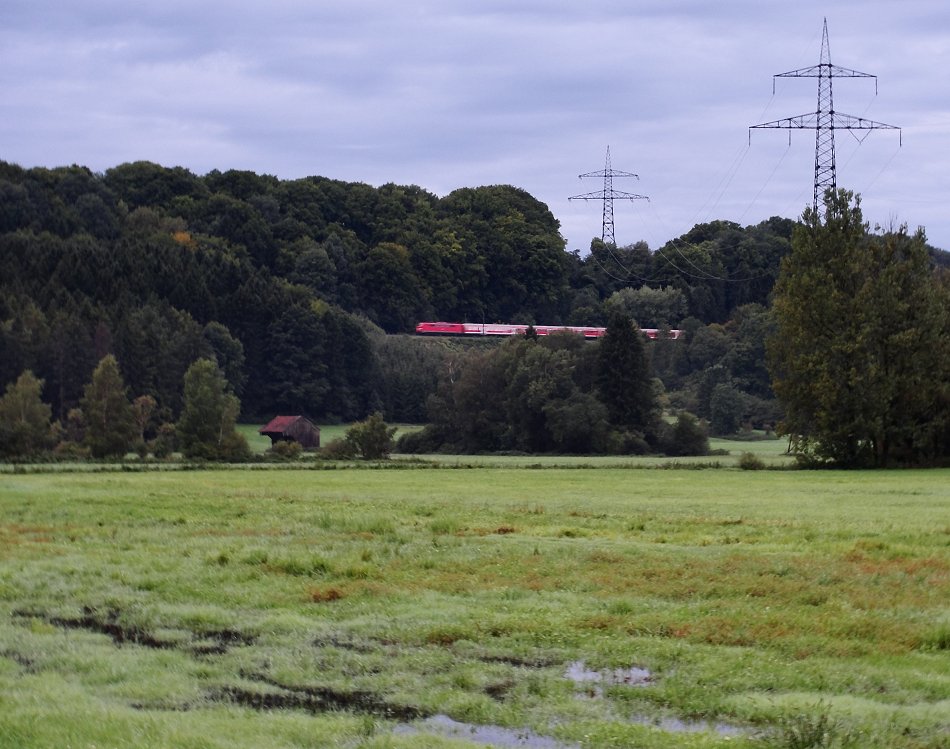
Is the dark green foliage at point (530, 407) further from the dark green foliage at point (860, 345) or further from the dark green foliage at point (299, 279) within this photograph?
the dark green foliage at point (860, 345)

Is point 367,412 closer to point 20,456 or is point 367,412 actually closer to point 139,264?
point 139,264

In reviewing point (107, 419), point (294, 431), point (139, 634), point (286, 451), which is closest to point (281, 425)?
point (294, 431)

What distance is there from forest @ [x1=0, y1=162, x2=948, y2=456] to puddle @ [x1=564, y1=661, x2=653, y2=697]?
75.8 meters

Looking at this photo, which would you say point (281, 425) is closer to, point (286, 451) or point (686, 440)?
point (286, 451)

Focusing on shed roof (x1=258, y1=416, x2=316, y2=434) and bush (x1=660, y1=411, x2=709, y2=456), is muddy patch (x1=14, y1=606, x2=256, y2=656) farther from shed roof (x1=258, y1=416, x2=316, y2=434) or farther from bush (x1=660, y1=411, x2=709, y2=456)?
shed roof (x1=258, y1=416, x2=316, y2=434)

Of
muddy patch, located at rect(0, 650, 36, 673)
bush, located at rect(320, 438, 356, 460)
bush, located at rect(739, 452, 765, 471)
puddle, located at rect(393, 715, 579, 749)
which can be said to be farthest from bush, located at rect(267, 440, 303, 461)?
puddle, located at rect(393, 715, 579, 749)


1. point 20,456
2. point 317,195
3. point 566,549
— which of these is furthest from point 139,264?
point 566,549

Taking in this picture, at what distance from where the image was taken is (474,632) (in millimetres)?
13391

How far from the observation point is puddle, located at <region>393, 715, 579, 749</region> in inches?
376

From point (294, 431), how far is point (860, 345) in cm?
4963

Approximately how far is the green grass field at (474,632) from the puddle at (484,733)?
0.12 ft

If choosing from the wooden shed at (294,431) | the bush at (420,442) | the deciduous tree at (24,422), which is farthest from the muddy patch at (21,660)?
the wooden shed at (294,431)

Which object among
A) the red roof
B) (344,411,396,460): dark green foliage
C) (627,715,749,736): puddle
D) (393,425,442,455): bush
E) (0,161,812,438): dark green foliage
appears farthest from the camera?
(0,161,812,438): dark green foliage

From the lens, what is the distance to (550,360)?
88750mm
